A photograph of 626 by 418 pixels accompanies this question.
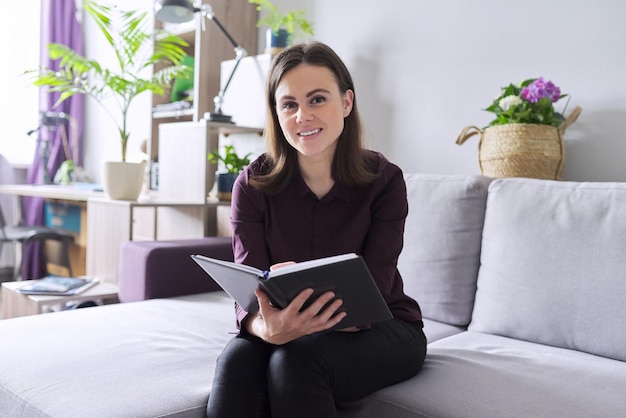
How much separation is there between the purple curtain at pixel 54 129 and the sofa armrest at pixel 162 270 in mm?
2242

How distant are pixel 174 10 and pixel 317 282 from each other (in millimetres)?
1781

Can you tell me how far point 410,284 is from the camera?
5.75 feet

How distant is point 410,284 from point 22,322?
3.53ft

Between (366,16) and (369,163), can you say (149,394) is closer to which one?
(369,163)

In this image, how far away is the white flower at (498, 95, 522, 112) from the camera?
1.77 meters

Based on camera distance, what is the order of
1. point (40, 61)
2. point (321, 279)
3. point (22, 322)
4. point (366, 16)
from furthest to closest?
point (40, 61)
point (366, 16)
point (22, 322)
point (321, 279)

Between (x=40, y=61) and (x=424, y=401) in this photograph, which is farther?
(x=40, y=61)

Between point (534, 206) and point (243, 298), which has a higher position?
point (534, 206)

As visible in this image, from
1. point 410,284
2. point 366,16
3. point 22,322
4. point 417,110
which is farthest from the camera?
point 366,16

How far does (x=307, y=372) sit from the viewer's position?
3.48 ft

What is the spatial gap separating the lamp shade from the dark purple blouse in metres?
1.32

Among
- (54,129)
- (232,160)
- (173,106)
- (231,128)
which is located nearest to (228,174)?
(232,160)

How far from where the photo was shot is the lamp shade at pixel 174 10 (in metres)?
2.37

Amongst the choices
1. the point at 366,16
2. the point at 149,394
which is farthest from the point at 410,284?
the point at 366,16
